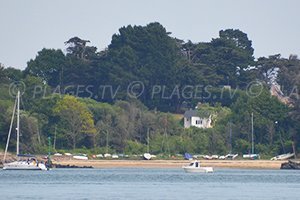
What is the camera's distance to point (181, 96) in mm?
163625

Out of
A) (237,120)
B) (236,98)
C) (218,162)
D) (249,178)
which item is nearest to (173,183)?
(249,178)

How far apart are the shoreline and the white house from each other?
20.5 m

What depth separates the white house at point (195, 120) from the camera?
150 metres

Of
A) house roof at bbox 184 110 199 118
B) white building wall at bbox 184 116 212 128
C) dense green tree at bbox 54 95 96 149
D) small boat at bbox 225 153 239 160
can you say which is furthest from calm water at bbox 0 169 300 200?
house roof at bbox 184 110 199 118

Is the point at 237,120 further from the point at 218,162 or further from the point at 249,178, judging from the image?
the point at 249,178

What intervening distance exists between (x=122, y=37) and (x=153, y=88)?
9030 millimetres

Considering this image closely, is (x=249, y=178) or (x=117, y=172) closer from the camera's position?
(x=249, y=178)

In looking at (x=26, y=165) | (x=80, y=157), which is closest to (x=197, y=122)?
(x=80, y=157)

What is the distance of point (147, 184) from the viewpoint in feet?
317

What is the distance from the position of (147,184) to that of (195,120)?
55.0 metres

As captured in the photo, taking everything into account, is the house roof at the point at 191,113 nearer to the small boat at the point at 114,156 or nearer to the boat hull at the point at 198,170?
the small boat at the point at 114,156

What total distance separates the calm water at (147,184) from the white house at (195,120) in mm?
25915

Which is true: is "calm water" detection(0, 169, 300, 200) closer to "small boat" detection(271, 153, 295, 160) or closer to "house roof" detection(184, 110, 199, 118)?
"small boat" detection(271, 153, 295, 160)

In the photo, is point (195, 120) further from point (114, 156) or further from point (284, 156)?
point (114, 156)
